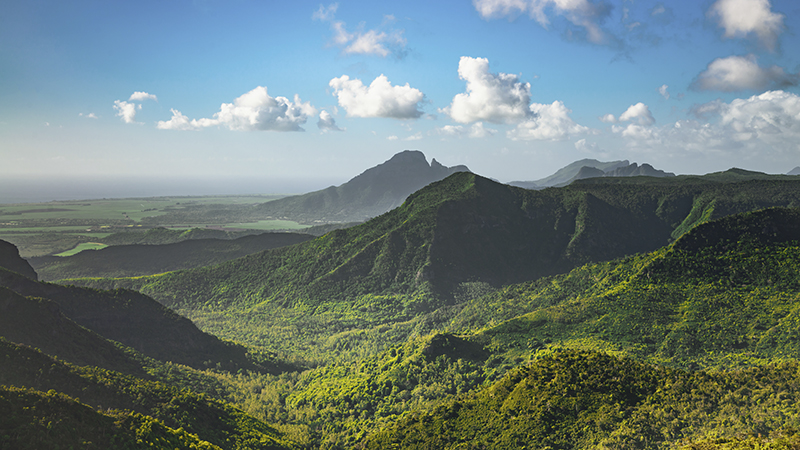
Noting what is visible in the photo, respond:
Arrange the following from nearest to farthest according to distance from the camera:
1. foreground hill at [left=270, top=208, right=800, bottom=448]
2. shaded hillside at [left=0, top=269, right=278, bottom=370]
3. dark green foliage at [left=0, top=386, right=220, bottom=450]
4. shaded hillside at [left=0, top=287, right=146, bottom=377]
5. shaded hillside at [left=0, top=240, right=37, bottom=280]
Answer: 1. dark green foliage at [left=0, top=386, right=220, bottom=450]
2. foreground hill at [left=270, top=208, right=800, bottom=448]
3. shaded hillside at [left=0, top=287, right=146, bottom=377]
4. shaded hillside at [left=0, top=269, right=278, bottom=370]
5. shaded hillside at [left=0, top=240, right=37, bottom=280]

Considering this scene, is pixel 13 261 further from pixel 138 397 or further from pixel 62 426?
pixel 62 426

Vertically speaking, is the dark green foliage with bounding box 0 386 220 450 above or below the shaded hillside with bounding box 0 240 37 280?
below

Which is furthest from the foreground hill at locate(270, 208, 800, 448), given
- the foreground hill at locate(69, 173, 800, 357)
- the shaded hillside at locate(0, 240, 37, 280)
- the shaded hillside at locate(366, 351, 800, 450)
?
the shaded hillside at locate(0, 240, 37, 280)

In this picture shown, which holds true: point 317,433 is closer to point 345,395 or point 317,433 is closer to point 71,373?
point 345,395

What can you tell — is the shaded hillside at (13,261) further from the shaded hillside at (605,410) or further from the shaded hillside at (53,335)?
the shaded hillside at (605,410)

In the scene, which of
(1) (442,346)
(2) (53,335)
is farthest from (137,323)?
(1) (442,346)

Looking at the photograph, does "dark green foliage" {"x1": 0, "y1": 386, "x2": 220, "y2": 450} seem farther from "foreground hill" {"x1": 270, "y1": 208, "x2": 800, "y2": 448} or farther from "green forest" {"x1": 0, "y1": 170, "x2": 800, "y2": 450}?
"foreground hill" {"x1": 270, "y1": 208, "x2": 800, "y2": 448}

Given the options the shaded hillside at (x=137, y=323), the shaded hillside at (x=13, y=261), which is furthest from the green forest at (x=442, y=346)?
the shaded hillside at (x=13, y=261)
